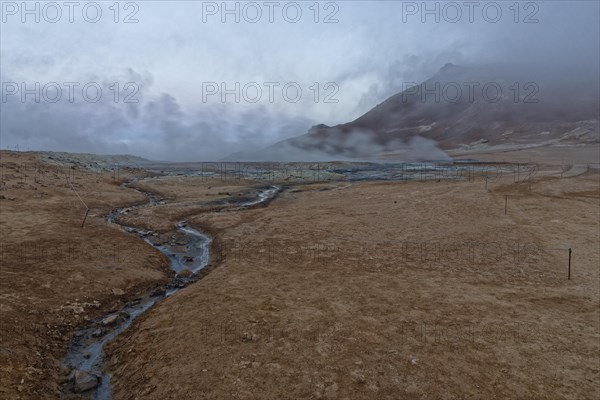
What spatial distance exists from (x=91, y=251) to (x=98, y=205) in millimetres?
13821

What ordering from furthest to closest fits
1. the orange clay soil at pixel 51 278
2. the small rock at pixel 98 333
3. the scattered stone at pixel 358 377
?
the small rock at pixel 98 333
the orange clay soil at pixel 51 278
the scattered stone at pixel 358 377

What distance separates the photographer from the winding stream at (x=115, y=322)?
788 centimetres

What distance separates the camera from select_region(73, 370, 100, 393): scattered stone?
767 centimetres

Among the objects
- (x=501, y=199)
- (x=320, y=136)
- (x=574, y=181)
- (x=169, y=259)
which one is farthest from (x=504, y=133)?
(x=169, y=259)

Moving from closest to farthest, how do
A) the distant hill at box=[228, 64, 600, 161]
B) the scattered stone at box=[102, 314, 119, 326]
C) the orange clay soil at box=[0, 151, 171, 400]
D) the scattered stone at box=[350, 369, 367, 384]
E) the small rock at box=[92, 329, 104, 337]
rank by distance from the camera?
the scattered stone at box=[350, 369, 367, 384], the orange clay soil at box=[0, 151, 171, 400], the small rock at box=[92, 329, 104, 337], the scattered stone at box=[102, 314, 119, 326], the distant hill at box=[228, 64, 600, 161]

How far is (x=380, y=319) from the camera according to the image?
1017 cm

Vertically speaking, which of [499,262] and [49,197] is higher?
[49,197]

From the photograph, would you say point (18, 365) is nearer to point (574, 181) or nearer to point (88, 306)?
point (88, 306)

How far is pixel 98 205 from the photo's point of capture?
93.1 feet

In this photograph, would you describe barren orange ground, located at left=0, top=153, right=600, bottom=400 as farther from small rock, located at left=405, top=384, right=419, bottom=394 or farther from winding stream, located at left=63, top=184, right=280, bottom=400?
winding stream, located at left=63, top=184, right=280, bottom=400

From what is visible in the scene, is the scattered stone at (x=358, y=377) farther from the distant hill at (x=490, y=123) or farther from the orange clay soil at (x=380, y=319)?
the distant hill at (x=490, y=123)

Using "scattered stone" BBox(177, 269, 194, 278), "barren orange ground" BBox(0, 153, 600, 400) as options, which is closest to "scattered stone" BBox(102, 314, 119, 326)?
"barren orange ground" BBox(0, 153, 600, 400)

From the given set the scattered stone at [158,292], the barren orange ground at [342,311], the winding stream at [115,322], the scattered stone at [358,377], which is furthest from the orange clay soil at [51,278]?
the scattered stone at [358,377]

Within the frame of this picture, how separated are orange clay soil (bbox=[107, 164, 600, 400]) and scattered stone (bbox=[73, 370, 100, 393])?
1.26 feet
